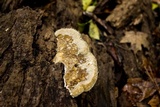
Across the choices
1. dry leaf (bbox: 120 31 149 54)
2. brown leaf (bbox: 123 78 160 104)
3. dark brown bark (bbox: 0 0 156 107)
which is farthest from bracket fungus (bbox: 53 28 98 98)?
dry leaf (bbox: 120 31 149 54)

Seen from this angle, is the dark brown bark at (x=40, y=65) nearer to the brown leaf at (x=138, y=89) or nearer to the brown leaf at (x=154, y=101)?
the brown leaf at (x=138, y=89)

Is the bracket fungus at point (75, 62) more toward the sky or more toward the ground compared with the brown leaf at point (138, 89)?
more toward the sky

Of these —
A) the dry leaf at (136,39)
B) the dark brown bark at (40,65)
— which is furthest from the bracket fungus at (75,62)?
the dry leaf at (136,39)

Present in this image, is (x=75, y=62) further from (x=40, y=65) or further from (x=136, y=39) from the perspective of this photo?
(x=136, y=39)

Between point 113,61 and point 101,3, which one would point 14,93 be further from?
point 101,3

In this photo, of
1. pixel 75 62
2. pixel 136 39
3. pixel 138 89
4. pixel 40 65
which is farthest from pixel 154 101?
pixel 40 65

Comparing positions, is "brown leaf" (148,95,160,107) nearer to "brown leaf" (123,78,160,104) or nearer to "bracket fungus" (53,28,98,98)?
"brown leaf" (123,78,160,104)
